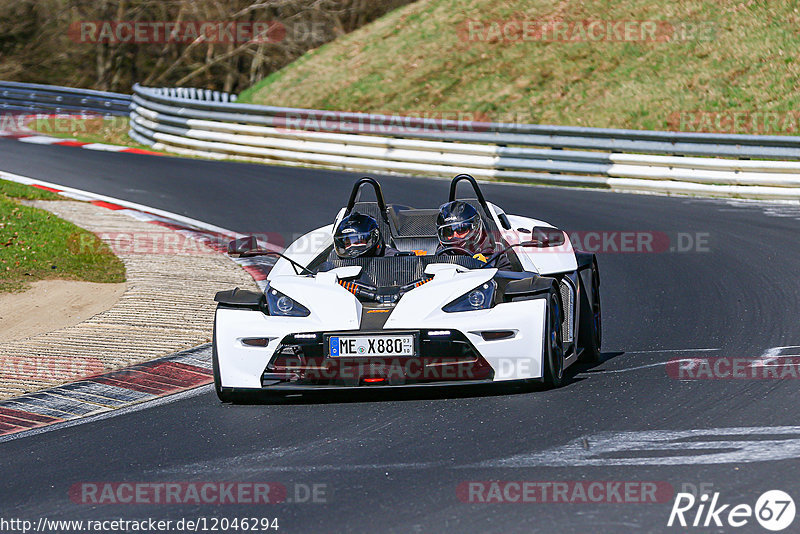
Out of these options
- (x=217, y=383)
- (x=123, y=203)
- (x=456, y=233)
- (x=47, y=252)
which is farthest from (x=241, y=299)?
(x=123, y=203)

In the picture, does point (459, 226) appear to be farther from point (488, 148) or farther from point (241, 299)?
point (488, 148)

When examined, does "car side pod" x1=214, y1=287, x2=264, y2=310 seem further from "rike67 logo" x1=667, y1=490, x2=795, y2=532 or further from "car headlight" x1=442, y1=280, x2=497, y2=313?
"rike67 logo" x1=667, y1=490, x2=795, y2=532

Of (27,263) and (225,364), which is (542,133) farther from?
(225,364)

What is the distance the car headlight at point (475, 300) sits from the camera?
7.55 meters

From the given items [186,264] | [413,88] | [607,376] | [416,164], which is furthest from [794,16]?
[607,376]

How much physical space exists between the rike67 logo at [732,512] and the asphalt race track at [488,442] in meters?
0.06

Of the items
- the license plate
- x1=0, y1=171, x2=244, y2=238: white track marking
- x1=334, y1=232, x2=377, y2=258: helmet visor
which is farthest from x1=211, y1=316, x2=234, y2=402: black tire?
x1=0, y1=171, x2=244, y2=238: white track marking

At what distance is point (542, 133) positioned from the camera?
71.3 ft

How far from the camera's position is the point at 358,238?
8578 millimetres

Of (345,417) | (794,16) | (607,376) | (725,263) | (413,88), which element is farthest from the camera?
(413,88)

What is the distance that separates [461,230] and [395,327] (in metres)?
1.53

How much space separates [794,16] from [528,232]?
2066 cm

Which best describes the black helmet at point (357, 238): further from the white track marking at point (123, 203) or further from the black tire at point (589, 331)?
the white track marking at point (123, 203)

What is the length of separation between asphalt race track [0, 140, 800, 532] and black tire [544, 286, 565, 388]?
12 cm
